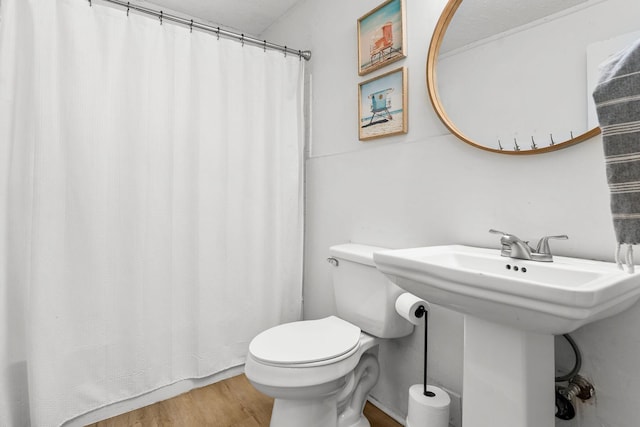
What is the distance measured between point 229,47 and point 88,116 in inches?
30.8

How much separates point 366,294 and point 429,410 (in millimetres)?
467

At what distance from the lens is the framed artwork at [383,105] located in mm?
1480

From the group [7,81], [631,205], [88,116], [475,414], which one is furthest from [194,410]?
[631,205]

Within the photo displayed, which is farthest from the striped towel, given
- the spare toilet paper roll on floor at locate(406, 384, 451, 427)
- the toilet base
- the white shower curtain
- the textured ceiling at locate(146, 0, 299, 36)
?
the textured ceiling at locate(146, 0, 299, 36)

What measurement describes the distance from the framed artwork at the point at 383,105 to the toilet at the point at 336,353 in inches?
22.0

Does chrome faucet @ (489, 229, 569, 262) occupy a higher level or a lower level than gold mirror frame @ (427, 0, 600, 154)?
lower

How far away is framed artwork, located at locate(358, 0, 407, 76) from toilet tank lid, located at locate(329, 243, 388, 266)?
85cm

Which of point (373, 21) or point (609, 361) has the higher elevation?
point (373, 21)

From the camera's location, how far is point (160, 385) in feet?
5.43

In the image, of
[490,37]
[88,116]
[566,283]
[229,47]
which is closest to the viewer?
[566,283]

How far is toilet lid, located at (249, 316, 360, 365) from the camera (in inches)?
46.6

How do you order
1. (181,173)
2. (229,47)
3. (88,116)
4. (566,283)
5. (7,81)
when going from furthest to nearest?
(229,47) → (181,173) → (88,116) → (7,81) → (566,283)

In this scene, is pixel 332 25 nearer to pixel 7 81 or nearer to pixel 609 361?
pixel 7 81

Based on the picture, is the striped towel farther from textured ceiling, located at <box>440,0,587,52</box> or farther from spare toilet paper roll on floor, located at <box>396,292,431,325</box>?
spare toilet paper roll on floor, located at <box>396,292,431,325</box>
